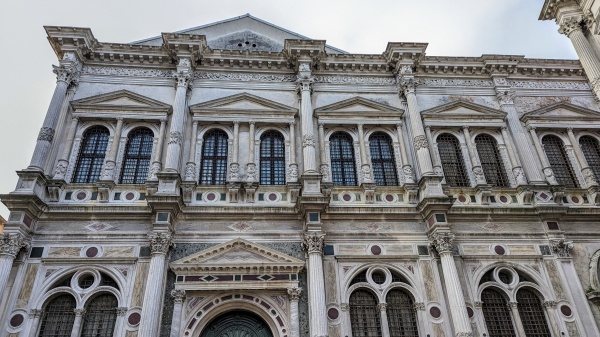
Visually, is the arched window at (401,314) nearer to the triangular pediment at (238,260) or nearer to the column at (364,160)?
the triangular pediment at (238,260)

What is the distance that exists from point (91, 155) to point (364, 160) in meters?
8.86

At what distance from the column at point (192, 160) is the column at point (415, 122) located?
7211 millimetres

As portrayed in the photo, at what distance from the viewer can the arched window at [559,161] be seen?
1509 centimetres

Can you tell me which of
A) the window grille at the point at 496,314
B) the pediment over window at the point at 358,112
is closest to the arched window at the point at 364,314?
the window grille at the point at 496,314

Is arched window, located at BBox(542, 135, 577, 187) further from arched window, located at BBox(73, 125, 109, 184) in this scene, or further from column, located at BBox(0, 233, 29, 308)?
column, located at BBox(0, 233, 29, 308)

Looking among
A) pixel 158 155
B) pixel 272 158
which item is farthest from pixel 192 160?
pixel 272 158

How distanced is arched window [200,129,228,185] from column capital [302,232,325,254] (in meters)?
3.45

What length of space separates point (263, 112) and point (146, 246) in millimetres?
5820

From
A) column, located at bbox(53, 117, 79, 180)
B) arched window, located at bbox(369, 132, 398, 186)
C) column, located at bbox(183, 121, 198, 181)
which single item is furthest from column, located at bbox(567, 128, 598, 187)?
column, located at bbox(53, 117, 79, 180)

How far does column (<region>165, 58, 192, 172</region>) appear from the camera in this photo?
1352 cm

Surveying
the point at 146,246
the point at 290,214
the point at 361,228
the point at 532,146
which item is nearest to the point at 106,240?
the point at 146,246

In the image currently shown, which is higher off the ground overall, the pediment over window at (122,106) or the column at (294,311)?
the pediment over window at (122,106)

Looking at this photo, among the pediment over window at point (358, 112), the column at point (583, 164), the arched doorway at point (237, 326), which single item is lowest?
the arched doorway at point (237, 326)

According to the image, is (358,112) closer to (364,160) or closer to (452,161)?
(364,160)
